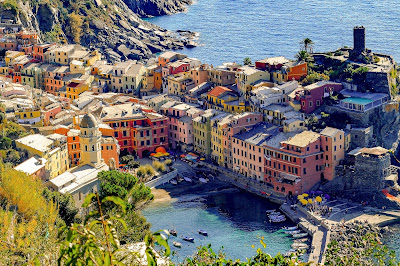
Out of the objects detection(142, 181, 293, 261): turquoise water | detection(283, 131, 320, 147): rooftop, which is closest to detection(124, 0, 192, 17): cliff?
detection(142, 181, 293, 261): turquoise water

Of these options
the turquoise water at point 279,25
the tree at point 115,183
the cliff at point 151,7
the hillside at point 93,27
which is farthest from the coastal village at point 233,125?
the cliff at point 151,7

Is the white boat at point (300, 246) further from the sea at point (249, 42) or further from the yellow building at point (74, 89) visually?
the yellow building at point (74, 89)

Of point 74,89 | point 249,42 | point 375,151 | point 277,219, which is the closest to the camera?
point 277,219

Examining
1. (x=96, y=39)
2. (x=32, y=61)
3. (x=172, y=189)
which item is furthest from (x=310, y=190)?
(x=96, y=39)

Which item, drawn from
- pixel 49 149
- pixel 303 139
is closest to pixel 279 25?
pixel 303 139

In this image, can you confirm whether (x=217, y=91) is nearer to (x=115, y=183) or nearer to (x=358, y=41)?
(x=358, y=41)

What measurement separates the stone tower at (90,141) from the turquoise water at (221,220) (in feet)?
24.2

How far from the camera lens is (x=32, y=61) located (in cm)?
10706

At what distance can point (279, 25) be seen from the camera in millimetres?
159875

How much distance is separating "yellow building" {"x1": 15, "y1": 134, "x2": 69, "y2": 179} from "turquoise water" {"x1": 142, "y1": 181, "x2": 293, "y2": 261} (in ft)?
31.1

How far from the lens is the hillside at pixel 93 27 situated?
12862 cm

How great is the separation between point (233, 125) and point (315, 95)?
31.5ft

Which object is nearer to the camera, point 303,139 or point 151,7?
point 303,139

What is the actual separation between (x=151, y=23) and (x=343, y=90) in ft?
297
